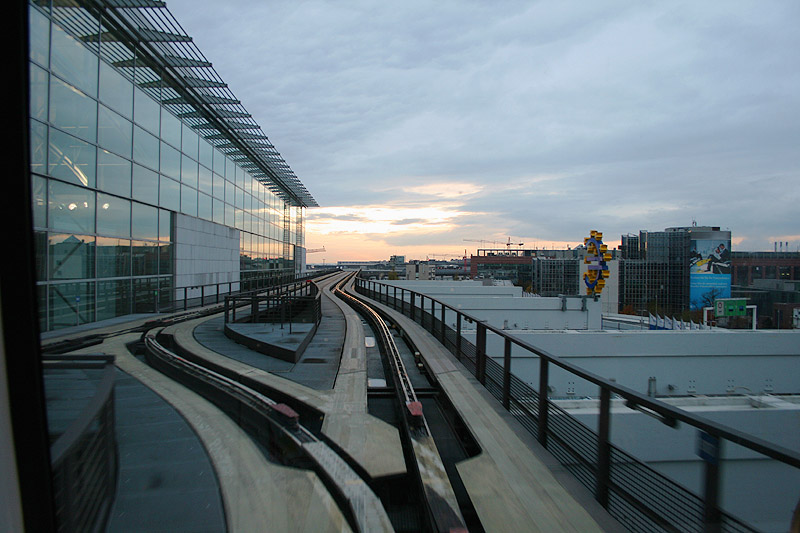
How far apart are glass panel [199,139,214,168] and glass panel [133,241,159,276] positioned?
20.3 feet

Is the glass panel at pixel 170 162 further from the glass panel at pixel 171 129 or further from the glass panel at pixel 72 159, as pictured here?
the glass panel at pixel 72 159

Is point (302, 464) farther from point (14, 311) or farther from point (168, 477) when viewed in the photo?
point (14, 311)

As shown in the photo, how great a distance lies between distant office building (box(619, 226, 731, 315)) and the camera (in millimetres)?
68562

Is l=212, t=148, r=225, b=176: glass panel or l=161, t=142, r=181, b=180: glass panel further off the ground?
l=212, t=148, r=225, b=176: glass panel

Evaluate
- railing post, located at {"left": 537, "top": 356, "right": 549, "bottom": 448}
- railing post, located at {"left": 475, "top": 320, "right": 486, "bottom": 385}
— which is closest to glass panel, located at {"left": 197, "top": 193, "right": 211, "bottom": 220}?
railing post, located at {"left": 475, "top": 320, "right": 486, "bottom": 385}

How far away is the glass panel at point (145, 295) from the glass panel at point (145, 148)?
4.14 m

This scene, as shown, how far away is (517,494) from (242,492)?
1.93m

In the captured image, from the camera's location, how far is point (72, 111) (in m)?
9.87

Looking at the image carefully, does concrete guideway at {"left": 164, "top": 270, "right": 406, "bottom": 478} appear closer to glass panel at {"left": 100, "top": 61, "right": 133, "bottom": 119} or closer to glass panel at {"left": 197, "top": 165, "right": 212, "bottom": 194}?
glass panel at {"left": 100, "top": 61, "right": 133, "bottom": 119}

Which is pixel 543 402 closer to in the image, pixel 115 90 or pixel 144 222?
pixel 115 90

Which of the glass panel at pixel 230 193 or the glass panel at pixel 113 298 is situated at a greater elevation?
the glass panel at pixel 230 193

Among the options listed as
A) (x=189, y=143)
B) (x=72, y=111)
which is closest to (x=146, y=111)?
(x=189, y=143)

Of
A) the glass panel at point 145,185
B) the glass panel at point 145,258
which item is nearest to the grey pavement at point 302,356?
the glass panel at point 145,258

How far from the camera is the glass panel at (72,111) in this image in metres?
8.99
